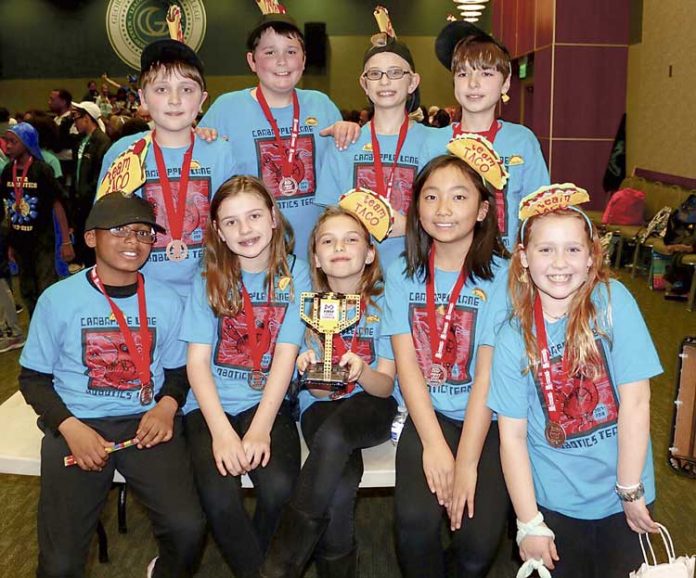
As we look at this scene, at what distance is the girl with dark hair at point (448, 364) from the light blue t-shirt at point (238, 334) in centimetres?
38

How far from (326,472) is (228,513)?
1.17 feet

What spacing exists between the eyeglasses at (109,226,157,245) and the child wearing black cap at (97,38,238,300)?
1.00ft

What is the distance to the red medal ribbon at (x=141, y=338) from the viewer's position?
2807 millimetres

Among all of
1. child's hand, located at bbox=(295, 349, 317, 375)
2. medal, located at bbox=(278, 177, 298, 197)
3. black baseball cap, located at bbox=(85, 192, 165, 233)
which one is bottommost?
child's hand, located at bbox=(295, 349, 317, 375)

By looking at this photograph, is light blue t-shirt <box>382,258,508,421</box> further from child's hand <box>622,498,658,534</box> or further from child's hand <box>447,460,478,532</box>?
child's hand <box>622,498,658,534</box>

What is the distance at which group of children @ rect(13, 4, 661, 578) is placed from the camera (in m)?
2.44

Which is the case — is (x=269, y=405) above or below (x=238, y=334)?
below

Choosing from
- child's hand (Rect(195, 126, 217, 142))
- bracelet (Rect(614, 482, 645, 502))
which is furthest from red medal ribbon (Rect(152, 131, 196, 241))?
→ bracelet (Rect(614, 482, 645, 502))

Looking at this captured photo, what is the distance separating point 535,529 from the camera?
2352mm

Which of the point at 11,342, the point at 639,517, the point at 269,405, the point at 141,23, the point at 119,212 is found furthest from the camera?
the point at 141,23

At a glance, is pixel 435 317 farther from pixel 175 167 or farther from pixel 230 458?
pixel 175 167

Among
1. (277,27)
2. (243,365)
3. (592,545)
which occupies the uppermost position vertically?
(277,27)

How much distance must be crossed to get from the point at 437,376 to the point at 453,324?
0.20 meters

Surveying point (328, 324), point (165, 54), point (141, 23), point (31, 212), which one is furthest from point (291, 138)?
point (141, 23)
